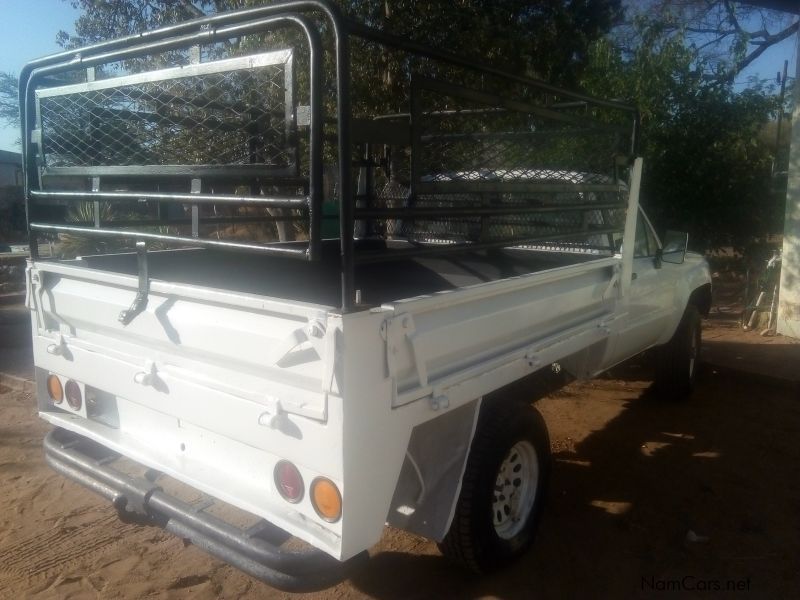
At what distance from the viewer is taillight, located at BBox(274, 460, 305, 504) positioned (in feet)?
7.27

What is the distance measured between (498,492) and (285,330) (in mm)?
1420

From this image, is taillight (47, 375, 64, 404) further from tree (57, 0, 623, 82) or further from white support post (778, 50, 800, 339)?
white support post (778, 50, 800, 339)

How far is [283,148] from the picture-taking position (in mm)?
2246

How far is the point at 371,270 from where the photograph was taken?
4484mm

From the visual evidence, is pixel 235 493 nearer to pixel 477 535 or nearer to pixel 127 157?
pixel 477 535

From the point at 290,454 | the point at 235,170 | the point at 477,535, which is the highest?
the point at 235,170

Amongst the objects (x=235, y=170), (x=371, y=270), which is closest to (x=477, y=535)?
(x=235, y=170)

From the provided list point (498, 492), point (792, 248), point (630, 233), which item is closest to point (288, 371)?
point (498, 492)

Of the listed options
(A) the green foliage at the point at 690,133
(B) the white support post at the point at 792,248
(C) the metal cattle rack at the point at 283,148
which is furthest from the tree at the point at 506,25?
(C) the metal cattle rack at the point at 283,148

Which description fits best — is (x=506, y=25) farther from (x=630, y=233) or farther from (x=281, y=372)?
(x=281, y=372)

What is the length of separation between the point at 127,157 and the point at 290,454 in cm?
172

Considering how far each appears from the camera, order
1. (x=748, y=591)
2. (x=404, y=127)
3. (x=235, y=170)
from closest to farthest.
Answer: (x=235, y=170)
(x=748, y=591)
(x=404, y=127)

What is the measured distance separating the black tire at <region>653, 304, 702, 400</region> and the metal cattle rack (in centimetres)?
132

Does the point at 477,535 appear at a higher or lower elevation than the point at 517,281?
lower
